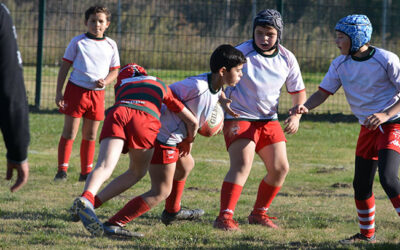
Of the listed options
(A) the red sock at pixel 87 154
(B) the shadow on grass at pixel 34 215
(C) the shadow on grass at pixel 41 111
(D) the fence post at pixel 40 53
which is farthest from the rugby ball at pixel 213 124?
(D) the fence post at pixel 40 53

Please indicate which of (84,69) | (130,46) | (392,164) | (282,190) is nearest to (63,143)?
(84,69)

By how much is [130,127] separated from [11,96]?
1.76m

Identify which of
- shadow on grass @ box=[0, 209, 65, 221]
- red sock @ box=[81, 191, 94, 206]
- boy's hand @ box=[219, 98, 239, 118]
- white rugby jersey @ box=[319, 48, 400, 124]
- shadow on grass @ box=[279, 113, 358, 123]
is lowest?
shadow on grass @ box=[279, 113, 358, 123]

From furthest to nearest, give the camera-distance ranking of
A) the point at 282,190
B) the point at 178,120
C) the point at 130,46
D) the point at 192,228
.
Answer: the point at 130,46 < the point at 282,190 < the point at 192,228 < the point at 178,120

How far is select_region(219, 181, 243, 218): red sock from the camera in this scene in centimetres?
579

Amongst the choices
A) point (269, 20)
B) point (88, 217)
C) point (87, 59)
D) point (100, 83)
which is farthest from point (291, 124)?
point (87, 59)

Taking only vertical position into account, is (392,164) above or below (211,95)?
below

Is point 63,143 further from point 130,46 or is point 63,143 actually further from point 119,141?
point 130,46

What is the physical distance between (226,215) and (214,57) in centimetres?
134

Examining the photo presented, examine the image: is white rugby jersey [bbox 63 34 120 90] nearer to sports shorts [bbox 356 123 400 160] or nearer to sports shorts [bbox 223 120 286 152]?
sports shorts [bbox 223 120 286 152]

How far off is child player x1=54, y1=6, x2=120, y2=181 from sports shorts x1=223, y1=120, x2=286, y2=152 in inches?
92.7

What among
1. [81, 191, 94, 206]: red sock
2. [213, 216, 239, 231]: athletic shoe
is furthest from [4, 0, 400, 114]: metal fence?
[81, 191, 94, 206]: red sock

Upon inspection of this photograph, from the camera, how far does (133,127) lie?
498 centimetres

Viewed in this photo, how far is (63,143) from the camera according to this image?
7.91 meters
